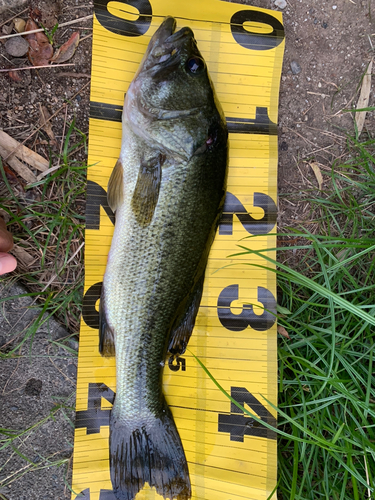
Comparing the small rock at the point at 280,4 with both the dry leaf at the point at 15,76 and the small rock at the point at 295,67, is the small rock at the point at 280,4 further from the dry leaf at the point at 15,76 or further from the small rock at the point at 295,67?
the dry leaf at the point at 15,76

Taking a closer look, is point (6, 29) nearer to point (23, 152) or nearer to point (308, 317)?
point (23, 152)

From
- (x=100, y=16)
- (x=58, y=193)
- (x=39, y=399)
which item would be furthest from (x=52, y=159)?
(x=39, y=399)

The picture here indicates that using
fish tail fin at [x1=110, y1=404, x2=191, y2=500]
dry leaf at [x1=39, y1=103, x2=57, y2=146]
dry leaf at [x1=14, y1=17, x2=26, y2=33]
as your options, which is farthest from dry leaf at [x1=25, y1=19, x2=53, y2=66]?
fish tail fin at [x1=110, y1=404, x2=191, y2=500]

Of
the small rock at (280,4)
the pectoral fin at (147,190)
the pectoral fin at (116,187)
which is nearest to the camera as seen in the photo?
the pectoral fin at (147,190)

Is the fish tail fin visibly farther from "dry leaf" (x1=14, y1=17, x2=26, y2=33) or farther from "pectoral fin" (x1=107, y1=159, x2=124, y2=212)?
"dry leaf" (x1=14, y1=17, x2=26, y2=33)

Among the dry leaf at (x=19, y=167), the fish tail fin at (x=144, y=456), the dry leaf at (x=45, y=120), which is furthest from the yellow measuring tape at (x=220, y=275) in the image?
the dry leaf at (x=19, y=167)

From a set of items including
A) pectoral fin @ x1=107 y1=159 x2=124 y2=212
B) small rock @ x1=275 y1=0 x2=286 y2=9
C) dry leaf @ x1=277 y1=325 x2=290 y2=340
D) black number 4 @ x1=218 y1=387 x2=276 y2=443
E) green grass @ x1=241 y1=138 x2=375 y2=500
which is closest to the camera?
pectoral fin @ x1=107 y1=159 x2=124 y2=212

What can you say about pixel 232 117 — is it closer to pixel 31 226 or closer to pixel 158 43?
pixel 158 43
